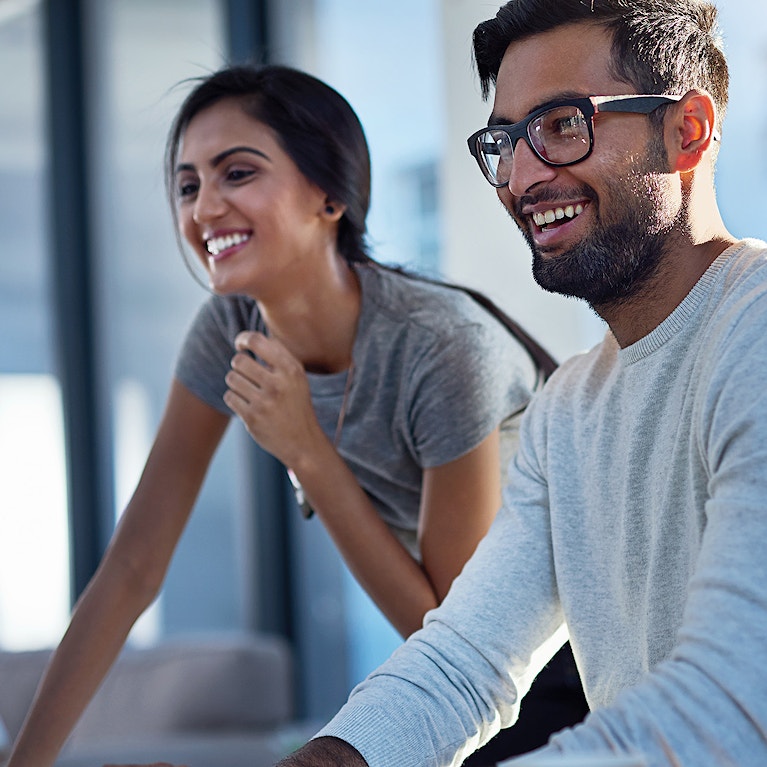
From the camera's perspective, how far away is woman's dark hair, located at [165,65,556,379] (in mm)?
1808

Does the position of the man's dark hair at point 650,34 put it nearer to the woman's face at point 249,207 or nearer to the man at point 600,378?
the man at point 600,378

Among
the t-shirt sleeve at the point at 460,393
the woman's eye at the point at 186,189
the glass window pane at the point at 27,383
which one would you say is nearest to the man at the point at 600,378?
the t-shirt sleeve at the point at 460,393

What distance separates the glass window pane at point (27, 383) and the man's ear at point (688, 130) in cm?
375

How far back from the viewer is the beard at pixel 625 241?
1.18 m

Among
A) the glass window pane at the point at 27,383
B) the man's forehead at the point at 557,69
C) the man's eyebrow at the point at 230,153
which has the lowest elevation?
the glass window pane at the point at 27,383

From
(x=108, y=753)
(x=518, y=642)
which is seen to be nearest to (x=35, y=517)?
(x=108, y=753)

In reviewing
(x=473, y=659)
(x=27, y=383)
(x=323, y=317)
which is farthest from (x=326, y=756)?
(x=27, y=383)

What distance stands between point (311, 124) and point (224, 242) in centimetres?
23

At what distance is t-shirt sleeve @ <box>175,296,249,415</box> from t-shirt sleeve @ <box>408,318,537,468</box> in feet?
1.20

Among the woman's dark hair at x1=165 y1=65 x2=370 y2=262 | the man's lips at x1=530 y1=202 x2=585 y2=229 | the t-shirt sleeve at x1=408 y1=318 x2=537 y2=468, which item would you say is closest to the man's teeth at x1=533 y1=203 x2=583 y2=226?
the man's lips at x1=530 y1=202 x2=585 y2=229

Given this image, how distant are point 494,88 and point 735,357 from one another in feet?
1.59

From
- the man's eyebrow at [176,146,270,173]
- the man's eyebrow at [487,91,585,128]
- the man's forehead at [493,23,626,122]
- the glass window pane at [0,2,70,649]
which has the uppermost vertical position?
the man's forehead at [493,23,626,122]

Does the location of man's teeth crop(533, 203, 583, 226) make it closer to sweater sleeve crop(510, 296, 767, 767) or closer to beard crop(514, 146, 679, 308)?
beard crop(514, 146, 679, 308)

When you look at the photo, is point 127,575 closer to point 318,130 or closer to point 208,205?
point 208,205
